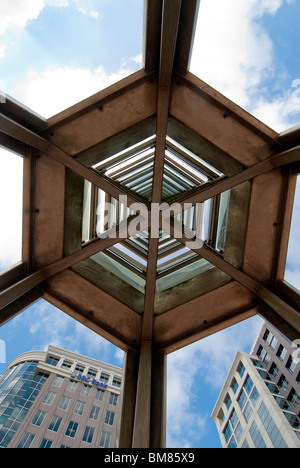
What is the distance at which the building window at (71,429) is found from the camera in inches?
2422

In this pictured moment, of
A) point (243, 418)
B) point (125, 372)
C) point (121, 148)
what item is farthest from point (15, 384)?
point (121, 148)

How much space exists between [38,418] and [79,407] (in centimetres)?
866

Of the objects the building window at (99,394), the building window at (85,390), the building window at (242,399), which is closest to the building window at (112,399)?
the building window at (99,394)

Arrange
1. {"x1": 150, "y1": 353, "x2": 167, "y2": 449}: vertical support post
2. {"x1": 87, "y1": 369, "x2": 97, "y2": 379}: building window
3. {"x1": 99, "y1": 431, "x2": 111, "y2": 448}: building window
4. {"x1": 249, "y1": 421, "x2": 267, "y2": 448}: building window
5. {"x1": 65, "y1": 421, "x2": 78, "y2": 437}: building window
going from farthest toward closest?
{"x1": 87, "y1": 369, "x2": 97, "y2": 379}: building window
{"x1": 99, "y1": 431, "x2": 111, "y2": 448}: building window
{"x1": 65, "y1": 421, "x2": 78, "y2": 437}: building window
{"x1": 249, "y1": 421, "x2": 267, "y2": 448}: building window
{"x1": 150, "y1": 353, "x2": 167, "y2": 449}: vertical support post

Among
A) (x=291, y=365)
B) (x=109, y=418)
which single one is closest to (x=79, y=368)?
(x=109, y=418)

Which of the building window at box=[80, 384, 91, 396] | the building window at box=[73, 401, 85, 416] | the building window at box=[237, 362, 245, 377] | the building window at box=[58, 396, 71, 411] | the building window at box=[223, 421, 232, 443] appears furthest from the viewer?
the building window at box=[237, 362, 245, 377]

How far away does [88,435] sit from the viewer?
209 feet

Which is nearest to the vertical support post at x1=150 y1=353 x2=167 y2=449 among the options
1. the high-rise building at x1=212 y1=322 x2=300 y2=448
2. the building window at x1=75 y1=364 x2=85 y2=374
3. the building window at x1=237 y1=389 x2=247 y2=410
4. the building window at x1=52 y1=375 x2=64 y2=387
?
the high-rise building at x1=212 y1=322 x2=300 y2=448

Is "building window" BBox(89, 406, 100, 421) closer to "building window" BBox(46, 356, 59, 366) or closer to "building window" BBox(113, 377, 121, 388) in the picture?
"building window" BBox(113, 377, 121, 388)

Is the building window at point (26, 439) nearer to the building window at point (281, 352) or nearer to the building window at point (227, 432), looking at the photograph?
the building window at point (227, 432)

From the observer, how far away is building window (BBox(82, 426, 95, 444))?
205ft

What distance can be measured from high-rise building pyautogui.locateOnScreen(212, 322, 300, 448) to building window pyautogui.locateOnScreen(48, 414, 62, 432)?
126 feet

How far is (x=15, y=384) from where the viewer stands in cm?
6844
